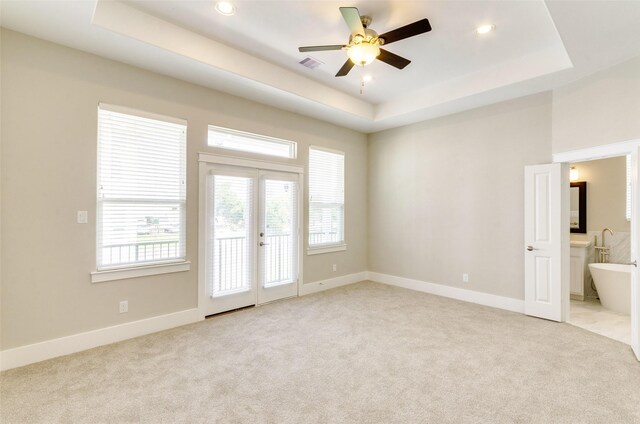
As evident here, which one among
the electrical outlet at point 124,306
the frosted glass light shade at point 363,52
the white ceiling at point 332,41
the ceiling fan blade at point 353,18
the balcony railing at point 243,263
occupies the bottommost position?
the electrical outlet at point 124,306

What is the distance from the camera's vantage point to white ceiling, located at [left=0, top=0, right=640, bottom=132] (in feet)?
9.02

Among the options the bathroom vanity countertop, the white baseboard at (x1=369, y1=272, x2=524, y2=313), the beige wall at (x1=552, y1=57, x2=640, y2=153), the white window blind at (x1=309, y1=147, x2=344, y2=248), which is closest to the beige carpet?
the white baseboard at (x1=369, y1=272, x2=524, y2=313)

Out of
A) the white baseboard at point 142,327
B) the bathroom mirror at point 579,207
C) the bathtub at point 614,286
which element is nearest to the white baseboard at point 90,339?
the white baseboard at point 142,327

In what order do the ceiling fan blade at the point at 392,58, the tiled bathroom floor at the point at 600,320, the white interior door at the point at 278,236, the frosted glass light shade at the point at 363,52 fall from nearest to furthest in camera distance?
the frosted glass light shade at the point at 363,52
the ceiling fan blade at the point at 392,58
the tiled bathroom floor at the point at 600,320
the white interior door at the point at 278,236

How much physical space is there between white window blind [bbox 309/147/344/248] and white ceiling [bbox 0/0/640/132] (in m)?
1.14

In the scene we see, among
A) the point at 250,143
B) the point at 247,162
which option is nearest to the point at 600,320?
the point at 247,162

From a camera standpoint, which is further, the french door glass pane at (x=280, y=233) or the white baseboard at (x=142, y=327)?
the french door glass pane at (x=280, y=233)

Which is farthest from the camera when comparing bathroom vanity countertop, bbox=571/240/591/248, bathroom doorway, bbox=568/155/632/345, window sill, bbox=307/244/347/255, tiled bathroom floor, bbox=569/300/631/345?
window sill, bbox=307/244/347/255

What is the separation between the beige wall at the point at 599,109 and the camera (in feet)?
10.7

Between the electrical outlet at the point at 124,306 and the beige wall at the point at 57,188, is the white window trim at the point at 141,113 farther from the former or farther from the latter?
the electrical outlet at the point at 124,306

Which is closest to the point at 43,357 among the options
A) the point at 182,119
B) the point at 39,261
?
the point at 39,261

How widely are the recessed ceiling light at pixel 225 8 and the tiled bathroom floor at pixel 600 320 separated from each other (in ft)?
17.6

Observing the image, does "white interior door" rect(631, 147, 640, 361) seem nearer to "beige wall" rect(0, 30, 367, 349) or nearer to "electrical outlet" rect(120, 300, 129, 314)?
"beige wall" rect(0, 30, 367, 349)

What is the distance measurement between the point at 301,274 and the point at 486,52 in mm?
4100
